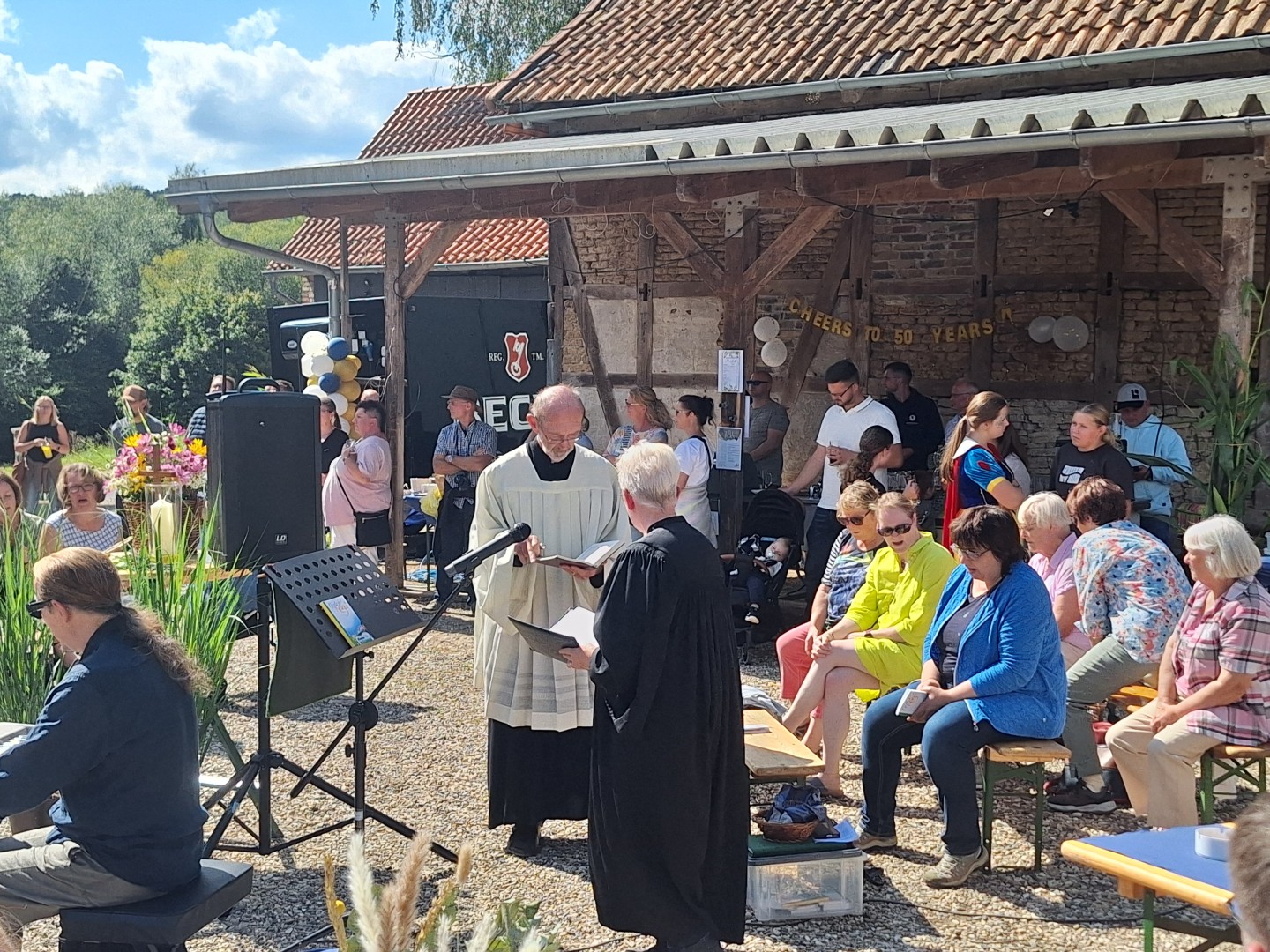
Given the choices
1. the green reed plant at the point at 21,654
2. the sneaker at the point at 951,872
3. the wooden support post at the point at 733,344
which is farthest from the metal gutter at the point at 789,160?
the green reed plant at the point at 21,654

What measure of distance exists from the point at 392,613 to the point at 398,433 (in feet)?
18.5

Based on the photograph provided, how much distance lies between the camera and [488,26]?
2381cm

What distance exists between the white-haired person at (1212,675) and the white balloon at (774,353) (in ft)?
22.7

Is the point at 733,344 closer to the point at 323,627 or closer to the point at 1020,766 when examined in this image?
the point at 1020,766

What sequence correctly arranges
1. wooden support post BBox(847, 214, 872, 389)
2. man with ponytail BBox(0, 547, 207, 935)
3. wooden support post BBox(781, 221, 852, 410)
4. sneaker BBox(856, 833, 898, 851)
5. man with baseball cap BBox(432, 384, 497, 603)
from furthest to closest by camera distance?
wooden support post BBox(781, 221, 852, 410) → wooden support post BBox(847, 214, 872, 389) → man with baseball cap BBox(432, 384, 497, 603) → sneaker BBox(856, 833, 898, 851) → man with ponytail BBox(0, 547, 207, 935)

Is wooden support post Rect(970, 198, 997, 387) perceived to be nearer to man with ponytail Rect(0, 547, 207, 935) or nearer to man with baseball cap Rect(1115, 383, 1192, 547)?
man with baseball cap Rect(1115, 383, 1192, 547)

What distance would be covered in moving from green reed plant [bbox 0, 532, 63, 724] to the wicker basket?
2616mm

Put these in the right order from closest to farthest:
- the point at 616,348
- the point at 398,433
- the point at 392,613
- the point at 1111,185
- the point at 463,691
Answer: the point at 392,613
the point at 463,691
the point at 1111,185
the point at 398,433
the point at 616,348

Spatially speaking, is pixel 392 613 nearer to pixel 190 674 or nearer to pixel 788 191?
pixel 190 674

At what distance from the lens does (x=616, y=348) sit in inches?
503

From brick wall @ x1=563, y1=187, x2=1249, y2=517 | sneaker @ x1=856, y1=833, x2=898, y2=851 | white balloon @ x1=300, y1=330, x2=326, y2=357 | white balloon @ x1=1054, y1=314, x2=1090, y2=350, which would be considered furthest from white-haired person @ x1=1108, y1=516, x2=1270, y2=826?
white balloon @ x1=300, y1=330, x2=326, y2=357

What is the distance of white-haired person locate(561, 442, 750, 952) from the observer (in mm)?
3879

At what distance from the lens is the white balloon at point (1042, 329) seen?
10438 mm

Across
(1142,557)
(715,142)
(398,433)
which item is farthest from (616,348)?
(1142,557)
